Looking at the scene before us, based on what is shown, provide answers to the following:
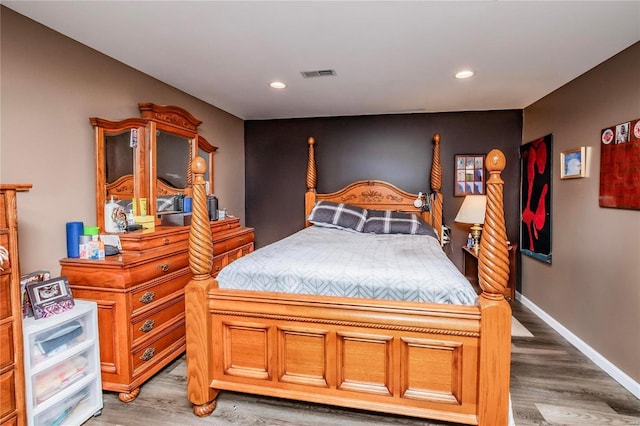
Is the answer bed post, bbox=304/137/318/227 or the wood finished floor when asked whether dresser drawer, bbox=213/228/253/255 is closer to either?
bed post, bbox=304/137/318/227

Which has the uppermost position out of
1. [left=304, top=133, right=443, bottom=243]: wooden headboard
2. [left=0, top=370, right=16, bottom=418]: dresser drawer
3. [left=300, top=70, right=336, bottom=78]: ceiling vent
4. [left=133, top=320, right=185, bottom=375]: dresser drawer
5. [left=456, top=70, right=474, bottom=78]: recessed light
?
[left=300, top=70, right=336, bottom=78]: ceiling vent

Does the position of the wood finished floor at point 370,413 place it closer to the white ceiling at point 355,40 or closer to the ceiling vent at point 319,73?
the white ceiling at point 355,40

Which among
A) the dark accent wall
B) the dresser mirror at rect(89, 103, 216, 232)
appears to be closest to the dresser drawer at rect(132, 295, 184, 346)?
the dresser mirror at rect(89, 103, 216, 232)

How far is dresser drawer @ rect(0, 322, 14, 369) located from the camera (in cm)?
153

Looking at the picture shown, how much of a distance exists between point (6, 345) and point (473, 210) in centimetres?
376

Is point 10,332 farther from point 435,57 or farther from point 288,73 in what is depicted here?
point 435,57

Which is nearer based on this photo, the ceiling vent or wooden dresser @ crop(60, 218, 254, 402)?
wooden dresser @ crop(60, 218, 254, 402)

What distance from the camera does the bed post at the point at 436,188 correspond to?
13.3 feet

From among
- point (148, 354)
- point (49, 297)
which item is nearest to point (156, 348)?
point (148, 354)

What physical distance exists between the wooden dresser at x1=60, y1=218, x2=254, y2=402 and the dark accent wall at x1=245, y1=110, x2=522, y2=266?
2223 millimetres

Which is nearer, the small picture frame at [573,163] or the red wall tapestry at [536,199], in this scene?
the small picture frame at [573,163]

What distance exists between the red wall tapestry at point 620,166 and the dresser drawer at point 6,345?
11.5 feet

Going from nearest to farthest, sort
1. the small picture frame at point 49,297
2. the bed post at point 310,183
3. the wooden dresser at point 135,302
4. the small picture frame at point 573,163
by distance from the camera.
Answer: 1. the small picture frame at point 49,297
2. the wooden dresser at point 135,302
3. the small picture frame at point 573,163
4. the bed post at point 310,183

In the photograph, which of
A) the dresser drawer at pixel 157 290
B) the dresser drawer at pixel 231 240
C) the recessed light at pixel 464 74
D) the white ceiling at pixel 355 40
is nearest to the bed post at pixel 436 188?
the white ceiling at pixel 355 40
